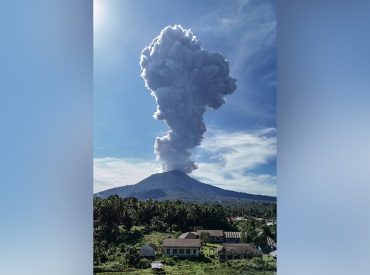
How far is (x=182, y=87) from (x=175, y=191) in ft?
2.60

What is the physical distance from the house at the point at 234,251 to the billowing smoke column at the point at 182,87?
25.3 inches

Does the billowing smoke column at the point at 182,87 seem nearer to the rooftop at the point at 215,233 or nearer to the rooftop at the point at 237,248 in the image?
the rooftop at the point at 215,233

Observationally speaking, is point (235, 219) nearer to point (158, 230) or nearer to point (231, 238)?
point (231, 238)

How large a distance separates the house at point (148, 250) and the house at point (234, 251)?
0.48m

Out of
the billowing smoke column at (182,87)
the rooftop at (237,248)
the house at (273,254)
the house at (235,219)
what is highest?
the billowing smoke column at (182,87)

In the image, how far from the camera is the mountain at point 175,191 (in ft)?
9.95

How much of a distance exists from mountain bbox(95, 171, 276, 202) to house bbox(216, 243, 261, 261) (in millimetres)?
352

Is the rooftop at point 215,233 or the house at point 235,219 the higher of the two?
the house at point 235,219

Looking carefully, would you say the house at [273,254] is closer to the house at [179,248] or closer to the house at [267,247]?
the house at [267,247]

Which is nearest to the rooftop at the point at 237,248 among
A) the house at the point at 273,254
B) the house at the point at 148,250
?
the house at the point at 273,254
